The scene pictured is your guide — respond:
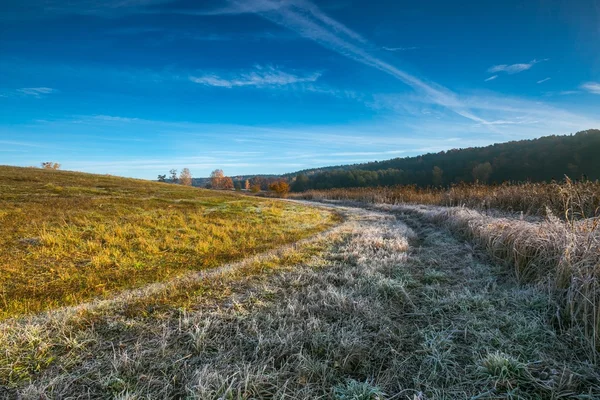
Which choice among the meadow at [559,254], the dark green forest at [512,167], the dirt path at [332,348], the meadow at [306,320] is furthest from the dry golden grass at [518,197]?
the dark green forest at [512,167]

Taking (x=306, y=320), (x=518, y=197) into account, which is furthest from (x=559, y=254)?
(x=518, y=197)

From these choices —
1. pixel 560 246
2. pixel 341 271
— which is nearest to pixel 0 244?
pixel 341 271

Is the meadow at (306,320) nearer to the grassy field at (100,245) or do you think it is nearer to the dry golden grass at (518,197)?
the grassy field at (100,245)

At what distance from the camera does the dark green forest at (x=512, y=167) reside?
56.0m

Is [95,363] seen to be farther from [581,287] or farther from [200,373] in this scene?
[581,287]

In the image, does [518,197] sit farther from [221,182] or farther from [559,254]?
[221,182]

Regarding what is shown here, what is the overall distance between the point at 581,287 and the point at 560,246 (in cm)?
148

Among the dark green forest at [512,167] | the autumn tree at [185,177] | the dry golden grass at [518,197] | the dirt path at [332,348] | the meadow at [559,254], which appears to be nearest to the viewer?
the dirt path at [332,348]

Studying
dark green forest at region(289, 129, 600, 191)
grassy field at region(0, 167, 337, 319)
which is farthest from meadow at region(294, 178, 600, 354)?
dark green forest at region(289, 129, 600, 191)

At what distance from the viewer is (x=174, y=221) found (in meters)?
10.9

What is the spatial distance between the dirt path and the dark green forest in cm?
4894

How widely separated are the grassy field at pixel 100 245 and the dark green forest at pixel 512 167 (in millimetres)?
46099

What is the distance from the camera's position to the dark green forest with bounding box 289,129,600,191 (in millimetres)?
55969

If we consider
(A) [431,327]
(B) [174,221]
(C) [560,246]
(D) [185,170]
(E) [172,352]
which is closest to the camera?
(E) [172,352]
